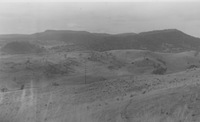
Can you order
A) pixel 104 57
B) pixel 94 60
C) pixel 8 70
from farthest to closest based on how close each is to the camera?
pixel 104 57, pixel 94 60, pixel 8 70

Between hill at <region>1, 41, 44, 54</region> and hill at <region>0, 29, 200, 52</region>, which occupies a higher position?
hill at <region>0, 29, 200, 52</region>

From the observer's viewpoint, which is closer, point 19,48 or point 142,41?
point 19,48

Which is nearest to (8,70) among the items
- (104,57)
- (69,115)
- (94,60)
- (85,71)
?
(85,71)

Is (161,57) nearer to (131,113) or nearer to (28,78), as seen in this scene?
(28,78)

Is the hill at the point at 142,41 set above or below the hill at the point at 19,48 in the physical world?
above

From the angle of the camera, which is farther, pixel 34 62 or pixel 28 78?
pixel 34 62

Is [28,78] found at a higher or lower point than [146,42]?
lower

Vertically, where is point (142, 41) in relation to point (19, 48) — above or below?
above

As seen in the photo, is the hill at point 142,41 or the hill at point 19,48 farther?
the hill at point 142,41

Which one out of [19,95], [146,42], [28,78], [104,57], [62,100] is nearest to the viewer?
[62,100]

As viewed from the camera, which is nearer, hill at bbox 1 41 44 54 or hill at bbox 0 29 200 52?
hill at bbox 1 41 44 54
